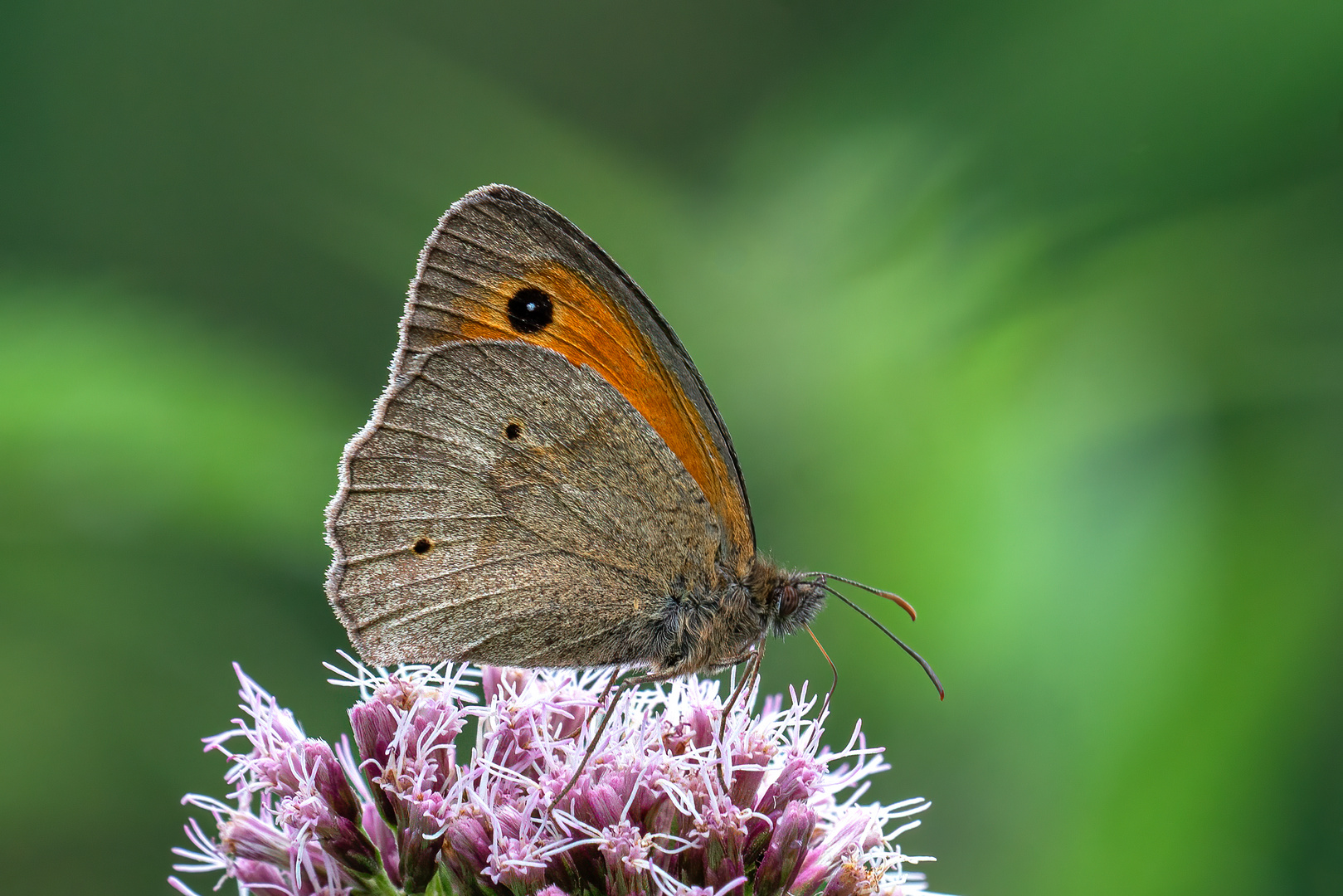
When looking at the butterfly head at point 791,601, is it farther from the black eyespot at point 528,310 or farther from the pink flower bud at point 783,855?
the black eyespot at point 528,310

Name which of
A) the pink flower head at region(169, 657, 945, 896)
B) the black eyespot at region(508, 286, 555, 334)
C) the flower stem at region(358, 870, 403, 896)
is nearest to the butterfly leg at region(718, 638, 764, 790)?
the pink flower head at region(169, 657, 945, 896)

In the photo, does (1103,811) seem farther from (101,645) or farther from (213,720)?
(101,645)

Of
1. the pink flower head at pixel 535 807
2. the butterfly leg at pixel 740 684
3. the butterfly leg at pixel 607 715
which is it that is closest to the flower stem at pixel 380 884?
the pink flower head at pixel 535 807

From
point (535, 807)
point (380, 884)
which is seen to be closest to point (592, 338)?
point (535, 807)

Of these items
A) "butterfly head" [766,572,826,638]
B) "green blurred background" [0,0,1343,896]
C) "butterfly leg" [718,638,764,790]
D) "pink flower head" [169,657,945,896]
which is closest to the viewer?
"pink flower head" [169,657,945,896]

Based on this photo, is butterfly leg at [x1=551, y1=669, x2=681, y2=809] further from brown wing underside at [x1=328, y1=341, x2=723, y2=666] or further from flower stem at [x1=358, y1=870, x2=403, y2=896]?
flower stem at [x1=358, y1=870, x2=403, y2=896]

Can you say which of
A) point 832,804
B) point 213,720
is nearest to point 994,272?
point 832,804

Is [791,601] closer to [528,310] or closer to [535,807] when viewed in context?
[535,807]
